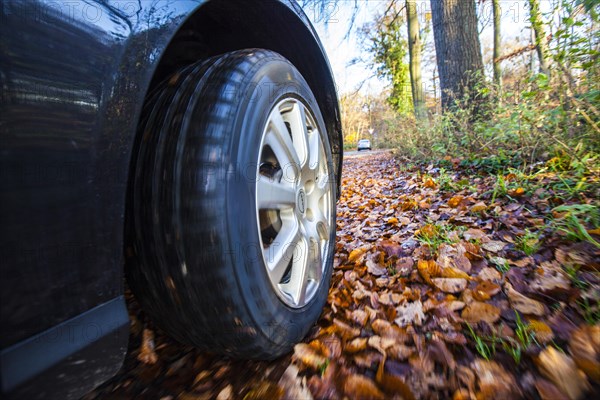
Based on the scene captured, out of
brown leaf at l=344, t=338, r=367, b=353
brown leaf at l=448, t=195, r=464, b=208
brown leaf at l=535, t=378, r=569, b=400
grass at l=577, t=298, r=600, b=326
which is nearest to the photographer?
brown leaf at l=535, t=378, r=569, b=400

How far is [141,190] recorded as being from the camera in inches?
34.9

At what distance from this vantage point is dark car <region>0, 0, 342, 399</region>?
0.55 meters

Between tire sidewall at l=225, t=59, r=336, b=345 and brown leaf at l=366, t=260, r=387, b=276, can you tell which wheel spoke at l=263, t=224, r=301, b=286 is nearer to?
tire sidewall at l=225, t=59, r=336, b=345

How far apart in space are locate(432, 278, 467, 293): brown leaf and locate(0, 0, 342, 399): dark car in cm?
55

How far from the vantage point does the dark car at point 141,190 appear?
1.81 ft

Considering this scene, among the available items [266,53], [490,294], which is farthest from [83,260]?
[490,294]

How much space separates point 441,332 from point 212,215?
973 mm

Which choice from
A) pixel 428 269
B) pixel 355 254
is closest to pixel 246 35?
pixel 355 254

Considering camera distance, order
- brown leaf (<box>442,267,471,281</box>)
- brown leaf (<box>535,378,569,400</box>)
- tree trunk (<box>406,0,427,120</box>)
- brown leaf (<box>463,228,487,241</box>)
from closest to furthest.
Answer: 1. brown leaf (<box>535,378,569,400</box>)
2. brown leaf (<box>442,267,471,281</box>)
3. brown leaf (<box>463,228,487,241</box>)
4. tree trunk (<box>406,0,427,120</box>)

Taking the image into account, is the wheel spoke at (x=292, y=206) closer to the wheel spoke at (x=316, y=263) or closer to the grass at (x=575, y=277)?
the wheel spoke at (x=316, y=263)

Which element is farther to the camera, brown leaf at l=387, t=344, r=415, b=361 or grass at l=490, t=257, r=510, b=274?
grass at l=490, t=257, r=510, b=274

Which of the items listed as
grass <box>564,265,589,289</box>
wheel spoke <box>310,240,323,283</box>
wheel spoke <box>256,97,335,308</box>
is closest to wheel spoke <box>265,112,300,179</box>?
wheel spoke <box>256,97,335,308</box>

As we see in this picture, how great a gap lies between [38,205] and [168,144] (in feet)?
1.29

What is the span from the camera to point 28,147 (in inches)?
21.7
